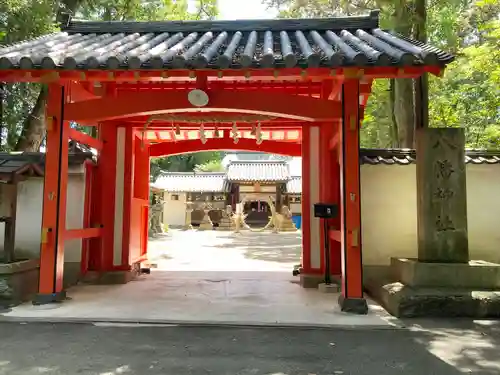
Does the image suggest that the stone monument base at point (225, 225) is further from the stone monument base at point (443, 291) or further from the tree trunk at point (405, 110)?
the stone monument base at point (443, 291)

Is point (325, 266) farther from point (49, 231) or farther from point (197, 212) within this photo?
point (197, 212)

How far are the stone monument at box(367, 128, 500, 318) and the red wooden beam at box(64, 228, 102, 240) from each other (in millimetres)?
4636

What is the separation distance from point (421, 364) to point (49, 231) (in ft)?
15.5

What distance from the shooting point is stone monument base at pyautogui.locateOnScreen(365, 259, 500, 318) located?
16.4 ft

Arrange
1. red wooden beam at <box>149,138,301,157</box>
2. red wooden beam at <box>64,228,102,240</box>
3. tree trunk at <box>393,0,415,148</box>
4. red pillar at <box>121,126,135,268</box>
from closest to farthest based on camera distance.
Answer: red wooden beam at <box>64,228,102,240</box> → red pillar at <box>121,126,135,268</box> → red wooden beam at <box>149,138,301,157</box> → tree trunk at <box>393,0,415,148</box>

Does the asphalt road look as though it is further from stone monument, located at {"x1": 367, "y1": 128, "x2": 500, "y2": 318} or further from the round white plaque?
the round white plaque

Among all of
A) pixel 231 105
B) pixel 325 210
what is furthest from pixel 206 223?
pixel 231 105

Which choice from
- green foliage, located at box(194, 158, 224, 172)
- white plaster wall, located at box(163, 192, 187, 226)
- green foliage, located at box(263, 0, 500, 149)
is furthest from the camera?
green foliage, located at box(194, 158, 224, 172)

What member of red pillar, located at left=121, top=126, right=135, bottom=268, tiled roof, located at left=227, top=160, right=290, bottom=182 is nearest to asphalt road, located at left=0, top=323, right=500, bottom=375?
red pillar, located at left=121, top=126, right=135, bottom=268

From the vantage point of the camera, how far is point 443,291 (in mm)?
5117

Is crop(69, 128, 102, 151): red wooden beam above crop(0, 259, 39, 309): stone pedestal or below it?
above

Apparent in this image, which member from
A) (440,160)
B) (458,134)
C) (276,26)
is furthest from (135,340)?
(276,26)

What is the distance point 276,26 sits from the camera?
23.0 feet

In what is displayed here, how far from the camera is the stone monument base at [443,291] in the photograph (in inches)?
196
